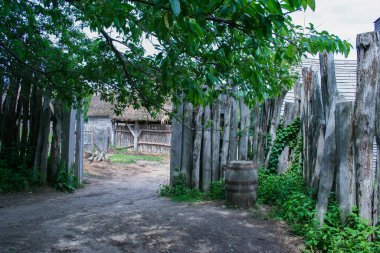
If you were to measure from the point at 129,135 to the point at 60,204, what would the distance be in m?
17.4

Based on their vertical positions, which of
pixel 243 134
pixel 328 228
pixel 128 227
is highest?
pixel 243 134

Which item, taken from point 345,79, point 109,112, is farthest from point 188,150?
point 109,112

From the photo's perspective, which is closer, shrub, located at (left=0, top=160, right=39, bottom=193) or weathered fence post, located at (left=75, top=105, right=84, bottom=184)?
shrub, located at (left=0, top=160, right=39, bottom=193)

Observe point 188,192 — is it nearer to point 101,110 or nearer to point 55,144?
point 55,144

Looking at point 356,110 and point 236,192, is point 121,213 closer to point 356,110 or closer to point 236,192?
point 236,192

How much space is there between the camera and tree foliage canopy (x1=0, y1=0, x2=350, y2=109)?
7.04ft

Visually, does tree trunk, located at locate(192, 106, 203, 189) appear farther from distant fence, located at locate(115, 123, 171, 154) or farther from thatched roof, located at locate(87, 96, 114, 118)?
thatched roof, located at locate(87, 96, 114, 118)

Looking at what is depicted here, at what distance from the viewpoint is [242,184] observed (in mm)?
6160

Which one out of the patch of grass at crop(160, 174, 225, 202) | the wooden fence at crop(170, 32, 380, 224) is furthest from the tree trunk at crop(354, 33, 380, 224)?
the patch of grass at crop(160, 174, 225, 202)

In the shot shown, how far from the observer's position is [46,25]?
6551 millimetres

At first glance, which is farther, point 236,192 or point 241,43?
point 236,192

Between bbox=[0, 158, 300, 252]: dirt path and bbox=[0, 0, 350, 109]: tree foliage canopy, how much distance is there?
1886 millimetres

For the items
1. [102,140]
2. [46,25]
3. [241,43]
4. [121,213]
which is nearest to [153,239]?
[121,213]

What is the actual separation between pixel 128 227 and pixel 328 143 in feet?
10.3
